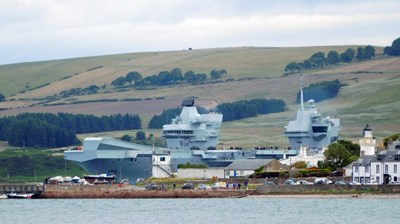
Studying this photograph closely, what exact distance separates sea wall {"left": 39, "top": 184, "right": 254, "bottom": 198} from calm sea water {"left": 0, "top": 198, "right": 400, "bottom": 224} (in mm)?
2402

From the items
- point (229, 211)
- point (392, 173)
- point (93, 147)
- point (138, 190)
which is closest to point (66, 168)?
point (93, 147)

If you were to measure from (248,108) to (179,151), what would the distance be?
6391cm

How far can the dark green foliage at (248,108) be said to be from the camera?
18912 centimetres

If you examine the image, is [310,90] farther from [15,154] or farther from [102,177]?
[102,177]

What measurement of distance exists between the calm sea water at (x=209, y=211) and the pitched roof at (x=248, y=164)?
17.9m

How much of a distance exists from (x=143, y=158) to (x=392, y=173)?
3177cm

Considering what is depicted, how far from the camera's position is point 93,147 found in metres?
124

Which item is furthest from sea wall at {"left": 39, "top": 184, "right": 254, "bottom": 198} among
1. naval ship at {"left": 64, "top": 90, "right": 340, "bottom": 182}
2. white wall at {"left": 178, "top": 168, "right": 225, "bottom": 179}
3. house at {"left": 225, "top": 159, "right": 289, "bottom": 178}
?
naval ship at {"left": 64, "top": 90, "right": 340, "bottom": 182}

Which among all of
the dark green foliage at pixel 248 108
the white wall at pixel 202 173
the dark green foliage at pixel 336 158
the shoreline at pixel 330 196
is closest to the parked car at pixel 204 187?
the shoreline at pixel 330 196

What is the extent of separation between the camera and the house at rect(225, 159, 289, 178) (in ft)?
369

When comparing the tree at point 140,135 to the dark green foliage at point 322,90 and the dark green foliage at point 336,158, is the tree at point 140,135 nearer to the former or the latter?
the dark green foliage at point 322,90

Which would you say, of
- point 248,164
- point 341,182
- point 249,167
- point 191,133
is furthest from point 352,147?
→ point 341,182

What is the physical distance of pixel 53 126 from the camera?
573 feet

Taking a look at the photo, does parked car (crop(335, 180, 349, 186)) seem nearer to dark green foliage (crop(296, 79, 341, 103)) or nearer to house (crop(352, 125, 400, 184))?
house (crop(352, 125, 400, 184))
